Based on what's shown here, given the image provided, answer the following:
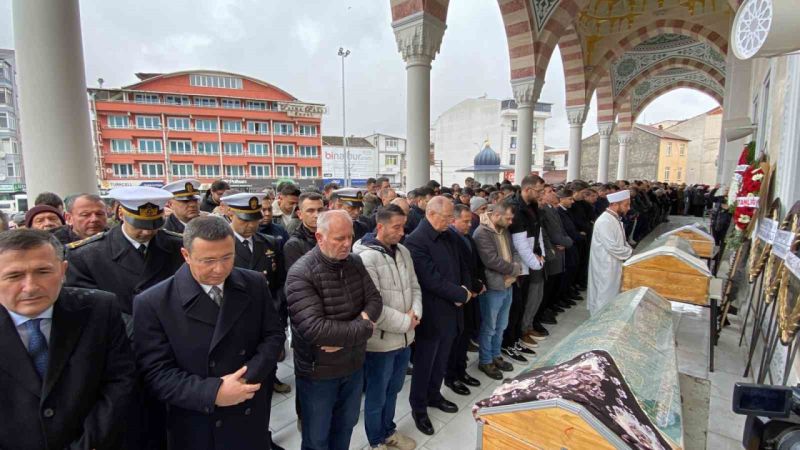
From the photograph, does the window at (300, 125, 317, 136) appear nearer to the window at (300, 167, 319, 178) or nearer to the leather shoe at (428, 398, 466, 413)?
the window at (300, 167, 319, 178)

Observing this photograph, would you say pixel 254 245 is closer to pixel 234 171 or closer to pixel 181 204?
pixel 181 204

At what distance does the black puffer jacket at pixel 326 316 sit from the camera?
195cm

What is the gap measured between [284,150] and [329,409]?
38084mm

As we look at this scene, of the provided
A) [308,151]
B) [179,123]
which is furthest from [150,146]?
[308,151]

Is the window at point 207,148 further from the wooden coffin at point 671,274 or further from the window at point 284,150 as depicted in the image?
the wooden coffin at point 671,274

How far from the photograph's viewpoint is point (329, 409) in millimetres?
2145

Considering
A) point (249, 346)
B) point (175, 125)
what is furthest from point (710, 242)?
point (175, 125)

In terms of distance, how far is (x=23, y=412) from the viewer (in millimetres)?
1208

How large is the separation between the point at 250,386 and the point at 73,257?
1232 millimetres

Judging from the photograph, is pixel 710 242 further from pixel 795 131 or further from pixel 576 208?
pixel 795 131

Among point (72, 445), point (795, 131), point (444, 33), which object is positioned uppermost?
point (444, 33)

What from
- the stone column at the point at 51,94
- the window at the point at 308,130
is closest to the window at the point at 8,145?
the window at the point at 308,130

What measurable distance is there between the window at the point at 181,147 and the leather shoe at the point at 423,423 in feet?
122

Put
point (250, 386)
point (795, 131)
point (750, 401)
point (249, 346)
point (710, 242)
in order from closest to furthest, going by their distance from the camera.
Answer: point (750, 401), point (250, 386), point (249, 346), point (795, 131), point (710, 242)
